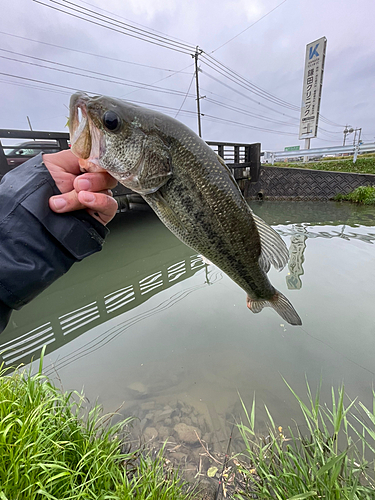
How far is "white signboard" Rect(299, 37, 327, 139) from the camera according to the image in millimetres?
16047

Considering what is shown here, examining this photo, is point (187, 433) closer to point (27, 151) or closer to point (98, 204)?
point (98, 204)

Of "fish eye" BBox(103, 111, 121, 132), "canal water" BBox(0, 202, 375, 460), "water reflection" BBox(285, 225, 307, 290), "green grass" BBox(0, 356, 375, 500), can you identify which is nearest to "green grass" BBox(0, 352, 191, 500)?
"green grass" BBox(0, 356, 375, 500)

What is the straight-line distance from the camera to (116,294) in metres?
5.38

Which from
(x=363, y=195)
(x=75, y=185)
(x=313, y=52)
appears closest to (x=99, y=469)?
(x=75, y=185)

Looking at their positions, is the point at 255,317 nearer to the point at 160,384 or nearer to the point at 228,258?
the point at 160,384

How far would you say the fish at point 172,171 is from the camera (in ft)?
4.48

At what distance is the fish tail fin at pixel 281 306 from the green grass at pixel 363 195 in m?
13.8

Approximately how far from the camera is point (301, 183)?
48.2ft

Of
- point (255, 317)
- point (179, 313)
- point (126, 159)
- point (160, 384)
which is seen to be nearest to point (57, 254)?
point (126, 159)

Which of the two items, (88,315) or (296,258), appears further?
(296,258)

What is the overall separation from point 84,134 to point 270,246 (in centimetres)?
149

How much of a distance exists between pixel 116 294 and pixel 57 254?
416cm

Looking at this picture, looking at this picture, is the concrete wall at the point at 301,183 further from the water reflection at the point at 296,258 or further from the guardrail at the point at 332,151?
the water reflection at the point at 296,258

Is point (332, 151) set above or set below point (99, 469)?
above
